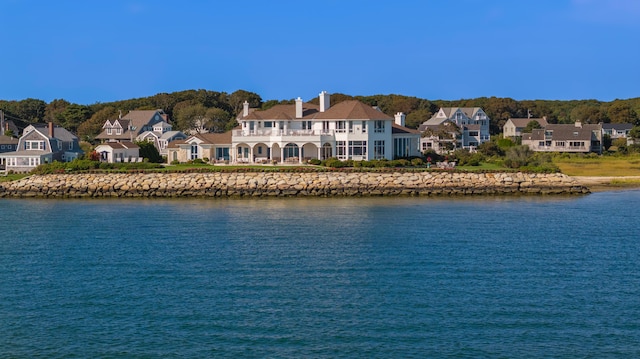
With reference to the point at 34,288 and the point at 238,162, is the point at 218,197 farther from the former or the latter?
the point at 34,288

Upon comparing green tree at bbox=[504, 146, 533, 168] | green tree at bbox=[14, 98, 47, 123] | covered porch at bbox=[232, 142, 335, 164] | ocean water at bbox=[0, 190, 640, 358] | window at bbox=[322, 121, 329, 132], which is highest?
green tree at bbox=[14, 98, 47, 123]

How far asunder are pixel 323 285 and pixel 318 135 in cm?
4006

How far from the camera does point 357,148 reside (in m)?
67.9

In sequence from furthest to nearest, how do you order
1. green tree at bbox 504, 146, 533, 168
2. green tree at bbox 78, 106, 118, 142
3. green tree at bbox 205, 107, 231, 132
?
green tree at bbox 205, 107, 231, 132 → green tree at bbox 78, 106, 118, 142 → green tree at bbox 504, 146, 533, 168

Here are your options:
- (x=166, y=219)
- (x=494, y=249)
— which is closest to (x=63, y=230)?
(x=166, y=219)

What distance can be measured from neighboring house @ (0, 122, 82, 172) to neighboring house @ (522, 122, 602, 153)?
4816cm

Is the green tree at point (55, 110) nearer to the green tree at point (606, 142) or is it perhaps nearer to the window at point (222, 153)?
the window at point (222, 153)

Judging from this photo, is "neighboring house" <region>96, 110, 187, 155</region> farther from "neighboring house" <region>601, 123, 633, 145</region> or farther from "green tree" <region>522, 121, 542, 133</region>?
"neighboring house" <region>601, 123, 633, 145</region>

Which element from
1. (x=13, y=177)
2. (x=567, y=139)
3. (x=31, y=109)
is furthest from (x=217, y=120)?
(x=567, y=139)

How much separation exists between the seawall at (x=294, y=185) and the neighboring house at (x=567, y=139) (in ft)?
131

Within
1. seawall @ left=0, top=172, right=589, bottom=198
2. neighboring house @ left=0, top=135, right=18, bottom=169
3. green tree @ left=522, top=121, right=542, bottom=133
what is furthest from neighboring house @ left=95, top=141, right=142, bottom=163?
green tree @ left=522, top=121, right=542, bottom=133

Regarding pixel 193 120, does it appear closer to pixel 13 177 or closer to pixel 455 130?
pixel 455 130

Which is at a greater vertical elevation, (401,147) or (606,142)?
(606,142)

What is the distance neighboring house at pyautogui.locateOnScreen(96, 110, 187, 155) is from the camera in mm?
86688
